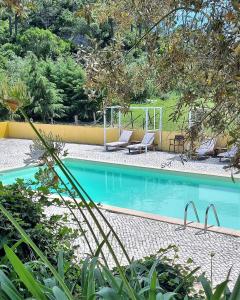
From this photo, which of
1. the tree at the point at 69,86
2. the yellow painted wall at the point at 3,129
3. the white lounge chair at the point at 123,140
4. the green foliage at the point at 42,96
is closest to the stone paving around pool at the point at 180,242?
the white lounge chair at the point at 123,140

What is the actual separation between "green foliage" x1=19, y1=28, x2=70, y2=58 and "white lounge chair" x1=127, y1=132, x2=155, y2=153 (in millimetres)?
13201

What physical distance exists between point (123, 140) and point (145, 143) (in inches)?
57.6

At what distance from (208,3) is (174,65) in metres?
0.66

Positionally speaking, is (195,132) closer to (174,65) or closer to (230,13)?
(174,65)

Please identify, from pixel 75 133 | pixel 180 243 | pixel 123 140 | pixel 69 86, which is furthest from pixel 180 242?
pixel 69 86

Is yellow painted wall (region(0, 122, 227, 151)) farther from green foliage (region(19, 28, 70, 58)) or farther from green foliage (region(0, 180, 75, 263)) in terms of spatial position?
green foliage (region(0, 180, 75, 263))

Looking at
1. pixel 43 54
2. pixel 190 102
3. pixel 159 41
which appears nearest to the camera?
pixel 190 102

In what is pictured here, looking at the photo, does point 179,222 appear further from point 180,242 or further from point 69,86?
point 69,86

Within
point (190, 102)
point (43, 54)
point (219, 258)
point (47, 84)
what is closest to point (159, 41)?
point (190, 102)

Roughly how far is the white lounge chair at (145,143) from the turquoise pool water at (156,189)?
6.90ft

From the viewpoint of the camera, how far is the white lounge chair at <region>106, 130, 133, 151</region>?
17.2 meters

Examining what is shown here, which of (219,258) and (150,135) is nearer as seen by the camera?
(219,258)

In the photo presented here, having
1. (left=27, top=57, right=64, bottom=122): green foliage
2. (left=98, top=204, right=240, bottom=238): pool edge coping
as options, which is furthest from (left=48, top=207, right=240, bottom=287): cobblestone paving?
(left=27, top=57, right=64, bottom=122): green foliage

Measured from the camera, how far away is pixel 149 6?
9.95ft
